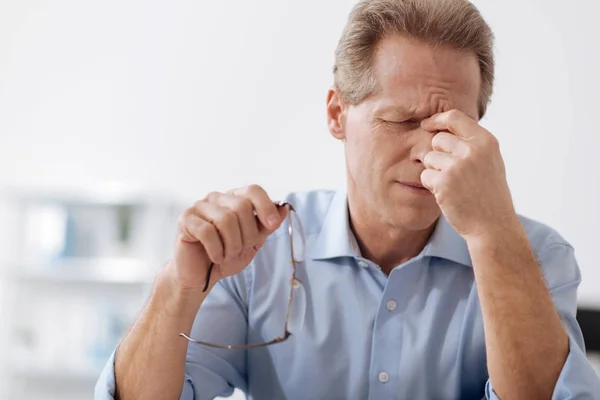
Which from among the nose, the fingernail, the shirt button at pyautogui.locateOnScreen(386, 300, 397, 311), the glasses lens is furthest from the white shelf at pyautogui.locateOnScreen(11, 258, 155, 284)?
the fingernail

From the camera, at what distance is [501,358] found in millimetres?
1110

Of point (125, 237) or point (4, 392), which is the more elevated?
point (125, 237)

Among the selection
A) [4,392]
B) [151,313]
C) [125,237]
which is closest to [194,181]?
[125,237]

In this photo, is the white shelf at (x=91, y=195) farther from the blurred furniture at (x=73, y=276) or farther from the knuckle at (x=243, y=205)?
the knuckle at (x=243, y=205)

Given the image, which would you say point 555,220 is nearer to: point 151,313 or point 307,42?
point 307,42

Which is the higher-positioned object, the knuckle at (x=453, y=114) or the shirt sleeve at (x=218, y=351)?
the knuckle at (x=453, y=114)

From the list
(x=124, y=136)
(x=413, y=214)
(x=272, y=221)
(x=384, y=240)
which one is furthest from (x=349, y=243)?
(x=124, y=136)

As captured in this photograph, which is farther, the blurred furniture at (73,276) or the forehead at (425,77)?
the blurred furniture at (73,276)

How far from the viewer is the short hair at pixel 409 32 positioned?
4.30 ft

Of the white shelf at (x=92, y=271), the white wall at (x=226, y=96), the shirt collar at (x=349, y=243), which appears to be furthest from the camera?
the white shelf at (x=92, y=271)

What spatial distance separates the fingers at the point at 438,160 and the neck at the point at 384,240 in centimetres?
26

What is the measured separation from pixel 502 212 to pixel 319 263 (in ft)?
1.45

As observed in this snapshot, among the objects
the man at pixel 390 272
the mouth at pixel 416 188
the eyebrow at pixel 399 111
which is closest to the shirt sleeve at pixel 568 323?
the man at pixel 390 272

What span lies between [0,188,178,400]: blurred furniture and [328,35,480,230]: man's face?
2254 millimetres
